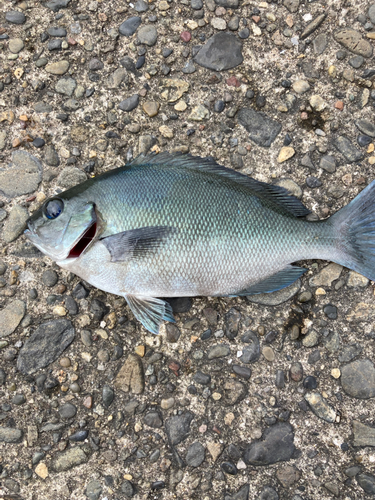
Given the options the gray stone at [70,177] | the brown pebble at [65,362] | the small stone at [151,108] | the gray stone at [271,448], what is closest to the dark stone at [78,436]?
the brown pebble at [65,362]

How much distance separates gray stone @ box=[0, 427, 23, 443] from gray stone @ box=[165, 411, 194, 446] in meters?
1.03

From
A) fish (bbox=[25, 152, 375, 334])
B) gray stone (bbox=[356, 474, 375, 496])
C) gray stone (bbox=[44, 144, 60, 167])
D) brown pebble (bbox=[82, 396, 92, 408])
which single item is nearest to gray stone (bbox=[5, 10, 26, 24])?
gray stone (bbox=[44, 144, 60, 167])

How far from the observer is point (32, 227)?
2.38 m

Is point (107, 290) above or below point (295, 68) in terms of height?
below

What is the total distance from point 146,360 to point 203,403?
1.63 ft

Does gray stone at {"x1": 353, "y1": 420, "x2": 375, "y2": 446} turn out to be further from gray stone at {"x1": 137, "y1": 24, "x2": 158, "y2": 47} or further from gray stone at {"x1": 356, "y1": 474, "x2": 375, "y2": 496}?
gray stone at {"x1": 137, "y1": 24, "x2": 158, "y2": 47}

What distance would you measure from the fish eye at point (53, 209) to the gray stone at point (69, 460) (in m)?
1.62

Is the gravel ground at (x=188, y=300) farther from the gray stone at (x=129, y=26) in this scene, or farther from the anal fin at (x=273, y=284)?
the anal fin at (x=273, y=284)

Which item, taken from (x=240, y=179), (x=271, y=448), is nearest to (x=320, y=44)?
(x=240, y=179)

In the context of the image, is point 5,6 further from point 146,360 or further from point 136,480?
point 136,480

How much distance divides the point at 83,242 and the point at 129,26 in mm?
1739

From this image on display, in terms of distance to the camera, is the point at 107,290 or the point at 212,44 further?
the point at 212,44

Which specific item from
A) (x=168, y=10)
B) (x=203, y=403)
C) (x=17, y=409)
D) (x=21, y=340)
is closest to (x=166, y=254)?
(x=203, y=403)

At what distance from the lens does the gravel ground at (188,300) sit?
248 cm
